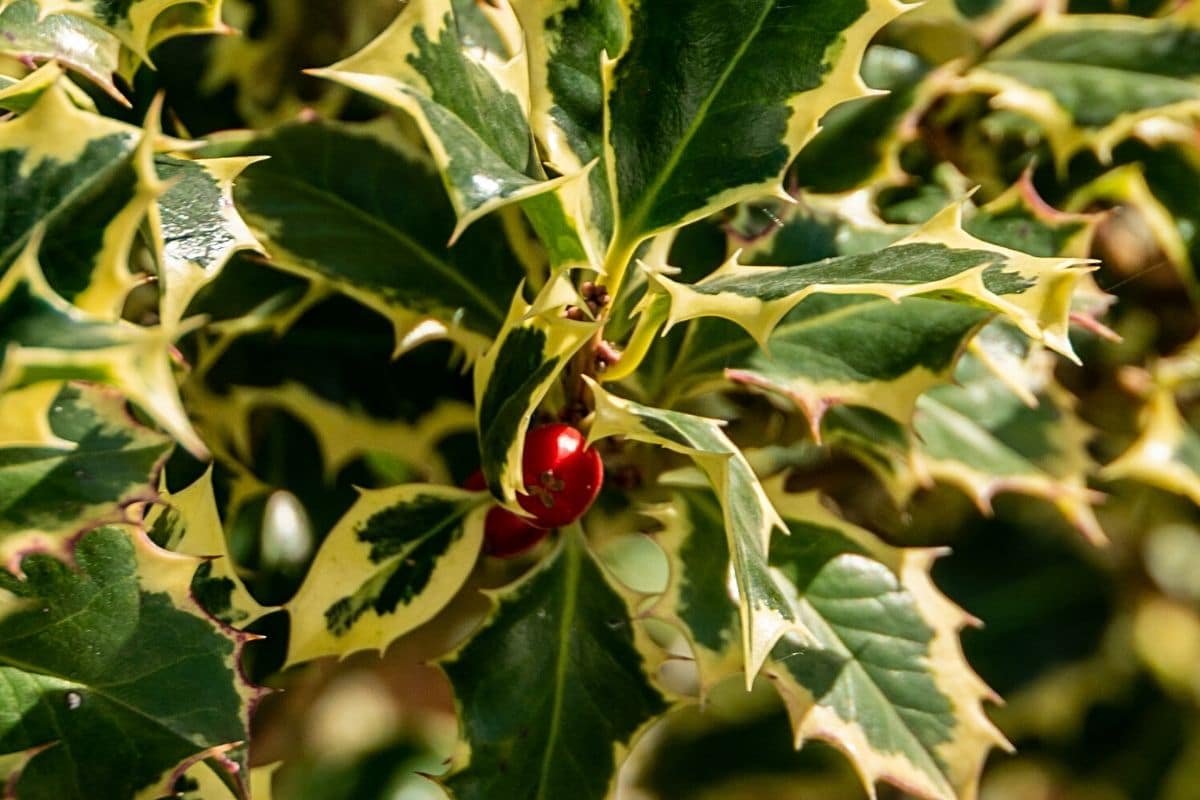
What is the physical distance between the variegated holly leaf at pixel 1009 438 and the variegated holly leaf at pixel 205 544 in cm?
56

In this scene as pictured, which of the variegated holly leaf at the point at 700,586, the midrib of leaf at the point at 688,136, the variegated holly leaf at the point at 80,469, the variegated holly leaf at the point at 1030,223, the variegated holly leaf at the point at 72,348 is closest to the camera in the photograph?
the variegated holly leaf at the point at 72,348

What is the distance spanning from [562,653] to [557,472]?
5.8 inches

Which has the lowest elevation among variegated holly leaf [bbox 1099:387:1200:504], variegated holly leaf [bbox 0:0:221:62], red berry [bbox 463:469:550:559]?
variegated holly leaf [bbox 1099:387:1200:504]

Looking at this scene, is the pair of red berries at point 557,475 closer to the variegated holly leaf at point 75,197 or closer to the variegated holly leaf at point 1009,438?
the variegated holly leaf at point 75,197

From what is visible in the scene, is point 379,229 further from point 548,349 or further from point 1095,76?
point 1095,76

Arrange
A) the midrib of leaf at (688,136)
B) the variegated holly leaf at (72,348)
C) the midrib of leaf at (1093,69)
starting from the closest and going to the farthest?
the variegated holly leaf at (72,348), the midrib of leaf at (688,136), the midrib of leaf at (1093,69)

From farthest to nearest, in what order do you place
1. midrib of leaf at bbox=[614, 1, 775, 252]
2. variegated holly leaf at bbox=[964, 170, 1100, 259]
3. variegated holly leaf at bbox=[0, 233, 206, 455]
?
variegated holly leaf at bbox=[964, 170, 1100, 259], midrib of leaf at bbox=[614, 1, 775, 252], variegated holly leaf at bbox=[0, 233, 206, 455]

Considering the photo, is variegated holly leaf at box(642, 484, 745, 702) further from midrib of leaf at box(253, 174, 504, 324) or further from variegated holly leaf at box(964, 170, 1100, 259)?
variegated holly leaf at box(964, 170, 1100, 259)

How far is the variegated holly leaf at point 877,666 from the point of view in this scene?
86 centimetres

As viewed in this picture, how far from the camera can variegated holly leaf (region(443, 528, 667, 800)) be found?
2.75ft

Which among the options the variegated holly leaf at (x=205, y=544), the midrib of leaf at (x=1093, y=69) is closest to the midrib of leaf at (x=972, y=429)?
the midrib of leaf at (x=1093, y=69)

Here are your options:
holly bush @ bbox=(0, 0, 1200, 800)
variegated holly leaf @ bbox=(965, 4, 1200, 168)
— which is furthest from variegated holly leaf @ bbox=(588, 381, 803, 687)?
variegated holly leaf @ bbox=(965, 4, 1200, 168)

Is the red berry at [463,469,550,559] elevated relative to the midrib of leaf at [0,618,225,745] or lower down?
lower down

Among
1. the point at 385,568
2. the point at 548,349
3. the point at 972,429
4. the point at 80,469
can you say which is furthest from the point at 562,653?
the point at 972,429
